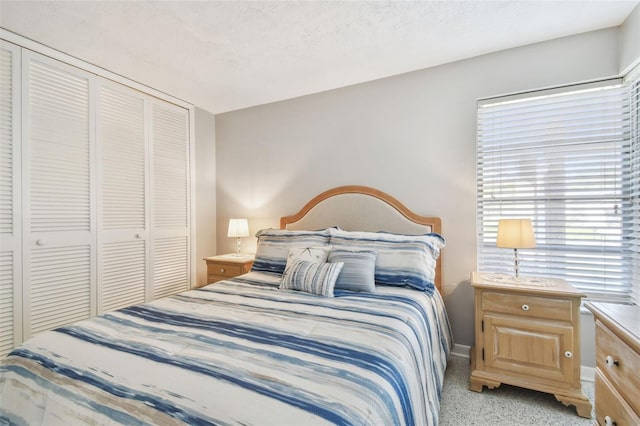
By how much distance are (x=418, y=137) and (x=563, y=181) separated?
44.5 inches

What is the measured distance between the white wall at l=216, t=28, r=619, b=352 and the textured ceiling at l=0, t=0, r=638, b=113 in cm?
14

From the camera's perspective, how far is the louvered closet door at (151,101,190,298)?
3.22 m

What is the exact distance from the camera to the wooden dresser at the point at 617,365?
96cm

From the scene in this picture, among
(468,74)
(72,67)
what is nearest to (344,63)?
(468,74)

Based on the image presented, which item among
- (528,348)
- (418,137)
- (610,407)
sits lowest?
(528,348)

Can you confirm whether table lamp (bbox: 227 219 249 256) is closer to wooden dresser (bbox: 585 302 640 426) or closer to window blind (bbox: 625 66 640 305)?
wooden dresser (bbox: 585 302 640 426)

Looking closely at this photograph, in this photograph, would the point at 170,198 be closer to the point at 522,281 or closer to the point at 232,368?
the point at 232,368

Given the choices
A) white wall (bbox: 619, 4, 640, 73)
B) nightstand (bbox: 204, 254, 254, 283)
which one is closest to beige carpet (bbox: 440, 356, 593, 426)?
nightstand (bbox: 204, 254, 254, 283)

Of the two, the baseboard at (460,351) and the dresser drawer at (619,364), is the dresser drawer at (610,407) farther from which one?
the baseboard at (460,351)

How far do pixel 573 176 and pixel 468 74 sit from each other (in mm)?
1132

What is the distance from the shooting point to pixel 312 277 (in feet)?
6.78

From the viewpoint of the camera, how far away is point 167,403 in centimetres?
88

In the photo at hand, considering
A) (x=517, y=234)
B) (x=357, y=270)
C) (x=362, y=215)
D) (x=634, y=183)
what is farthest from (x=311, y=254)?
(x=634, y=183)

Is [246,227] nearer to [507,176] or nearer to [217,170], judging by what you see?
[217,170]
